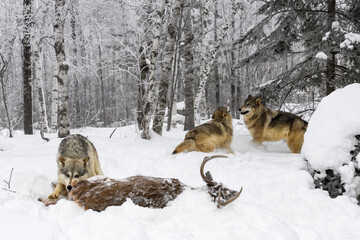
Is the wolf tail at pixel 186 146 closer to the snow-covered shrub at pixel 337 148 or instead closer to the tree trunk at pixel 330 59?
the snow-covered shrub at pixel 337 148

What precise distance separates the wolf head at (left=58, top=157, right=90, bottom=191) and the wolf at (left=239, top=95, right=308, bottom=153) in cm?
474

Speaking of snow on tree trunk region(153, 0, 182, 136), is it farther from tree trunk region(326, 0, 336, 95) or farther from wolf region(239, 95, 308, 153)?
tree trunk region(326, 0, 336, 95)

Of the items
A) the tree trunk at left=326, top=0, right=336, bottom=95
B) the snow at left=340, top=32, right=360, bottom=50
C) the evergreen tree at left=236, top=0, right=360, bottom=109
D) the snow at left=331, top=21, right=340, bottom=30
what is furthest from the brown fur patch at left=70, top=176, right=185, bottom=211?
the snow at left=331, top=21, right=340, bottom=30

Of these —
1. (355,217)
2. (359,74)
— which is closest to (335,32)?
(359,74)

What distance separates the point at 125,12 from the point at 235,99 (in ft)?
53.1

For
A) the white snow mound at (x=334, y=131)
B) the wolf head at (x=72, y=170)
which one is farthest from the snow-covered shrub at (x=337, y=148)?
the wolf head at (x=72, y=170)

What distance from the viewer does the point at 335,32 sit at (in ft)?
21.6

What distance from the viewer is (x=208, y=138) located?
684 centimetres

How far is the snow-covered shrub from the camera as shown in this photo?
3959 mm

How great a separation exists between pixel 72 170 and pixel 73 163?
157 mm

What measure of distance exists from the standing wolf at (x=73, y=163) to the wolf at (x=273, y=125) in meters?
4.34

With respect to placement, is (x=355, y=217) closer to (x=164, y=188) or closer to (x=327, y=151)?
(x=327, y=151)

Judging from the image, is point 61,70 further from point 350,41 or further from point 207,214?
point 350,41

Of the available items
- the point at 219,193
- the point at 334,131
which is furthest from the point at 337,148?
the point at 219,193
